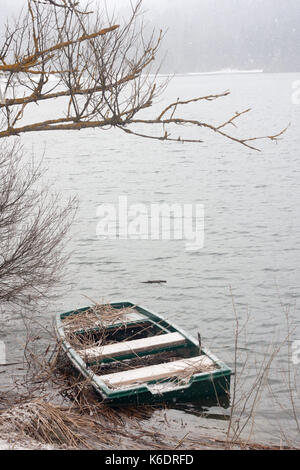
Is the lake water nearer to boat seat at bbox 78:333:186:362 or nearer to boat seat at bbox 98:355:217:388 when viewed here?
boat seat at bbox 98:355:217:388

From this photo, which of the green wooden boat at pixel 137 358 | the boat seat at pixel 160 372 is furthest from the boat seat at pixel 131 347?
the boat seat at pixel 160 372

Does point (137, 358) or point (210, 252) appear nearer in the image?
point (137, 358)

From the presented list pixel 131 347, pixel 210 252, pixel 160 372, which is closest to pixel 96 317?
pixel 131 347

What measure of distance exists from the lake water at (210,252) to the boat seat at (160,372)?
63 cm

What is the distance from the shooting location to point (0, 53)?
6.09 m

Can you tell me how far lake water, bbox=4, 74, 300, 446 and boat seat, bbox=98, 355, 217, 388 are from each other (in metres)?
0.63

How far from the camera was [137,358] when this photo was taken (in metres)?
10.4

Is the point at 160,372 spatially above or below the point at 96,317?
below

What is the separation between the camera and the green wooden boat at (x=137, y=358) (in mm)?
9391

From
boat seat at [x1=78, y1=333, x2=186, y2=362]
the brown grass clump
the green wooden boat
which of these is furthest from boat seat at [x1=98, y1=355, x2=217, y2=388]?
the brown grass clump

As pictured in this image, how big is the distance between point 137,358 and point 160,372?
2.87ft

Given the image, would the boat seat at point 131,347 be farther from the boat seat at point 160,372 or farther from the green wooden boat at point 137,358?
the boat seat at point 160,372

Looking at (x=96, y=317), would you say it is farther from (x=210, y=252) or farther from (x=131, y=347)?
(x=210, y=252)
